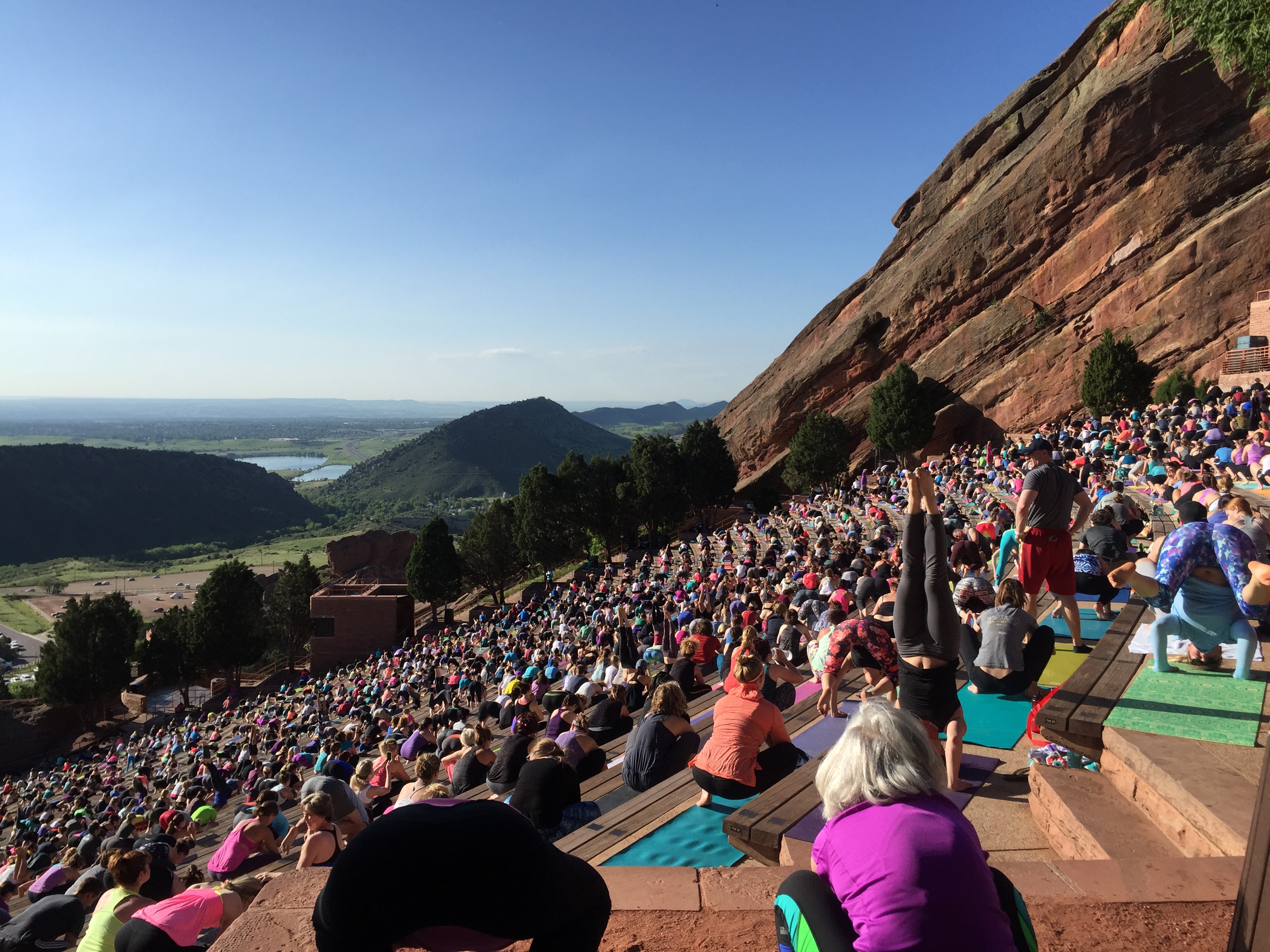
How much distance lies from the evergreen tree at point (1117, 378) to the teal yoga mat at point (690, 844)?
40320 mm

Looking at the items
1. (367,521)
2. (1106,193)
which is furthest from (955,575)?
(367,521)

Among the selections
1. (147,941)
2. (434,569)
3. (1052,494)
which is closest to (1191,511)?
(1052,494)

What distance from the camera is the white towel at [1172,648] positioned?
539 cm

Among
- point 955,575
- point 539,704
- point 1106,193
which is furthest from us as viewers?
point 1106,193

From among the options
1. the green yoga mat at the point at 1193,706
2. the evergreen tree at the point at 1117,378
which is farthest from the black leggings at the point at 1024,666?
the evergreen tree at the point at 1117,378

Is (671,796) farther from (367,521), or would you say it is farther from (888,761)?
(367,521)

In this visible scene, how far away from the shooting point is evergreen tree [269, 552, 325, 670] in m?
46.5

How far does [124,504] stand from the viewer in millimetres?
149250

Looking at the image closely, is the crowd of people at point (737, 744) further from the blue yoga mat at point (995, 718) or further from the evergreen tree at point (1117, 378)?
the evergreen tree at point (1117, 378)

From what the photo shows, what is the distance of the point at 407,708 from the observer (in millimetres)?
20172

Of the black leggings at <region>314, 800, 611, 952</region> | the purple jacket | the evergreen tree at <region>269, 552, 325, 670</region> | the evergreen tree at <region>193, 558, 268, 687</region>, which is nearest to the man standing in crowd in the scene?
the purple jacket

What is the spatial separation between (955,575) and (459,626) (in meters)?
28.8

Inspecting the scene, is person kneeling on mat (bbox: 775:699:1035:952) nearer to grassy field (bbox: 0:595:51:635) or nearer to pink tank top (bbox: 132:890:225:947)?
pink tank top (bbox: 132:890:225:947)

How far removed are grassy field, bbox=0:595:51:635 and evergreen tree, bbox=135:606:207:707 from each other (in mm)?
52954
